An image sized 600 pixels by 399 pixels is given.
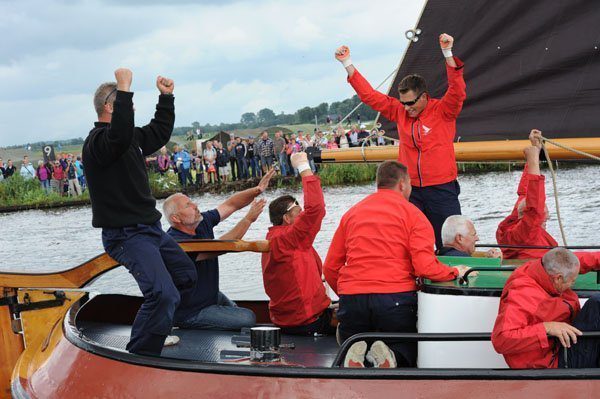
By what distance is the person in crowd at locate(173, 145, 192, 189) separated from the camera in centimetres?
2894

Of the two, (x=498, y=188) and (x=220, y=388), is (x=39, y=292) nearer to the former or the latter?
(x=220, y=388)

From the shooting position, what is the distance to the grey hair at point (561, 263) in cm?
386

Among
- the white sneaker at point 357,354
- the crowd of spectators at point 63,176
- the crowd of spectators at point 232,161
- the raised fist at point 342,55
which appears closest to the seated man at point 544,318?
the white sneaker at point 357,354

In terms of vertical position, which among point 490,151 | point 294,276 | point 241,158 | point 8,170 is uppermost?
point 490,151

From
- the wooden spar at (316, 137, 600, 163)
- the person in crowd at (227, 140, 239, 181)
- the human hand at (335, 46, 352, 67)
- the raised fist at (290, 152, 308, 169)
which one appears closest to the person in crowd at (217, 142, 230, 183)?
the person in crowd at (227, 140, 239, 181)

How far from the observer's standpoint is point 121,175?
482 centimetres

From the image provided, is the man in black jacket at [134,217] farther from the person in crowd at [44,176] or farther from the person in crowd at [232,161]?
the person in crowd at [44,176]

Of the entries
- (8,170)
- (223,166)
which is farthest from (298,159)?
(8,170)

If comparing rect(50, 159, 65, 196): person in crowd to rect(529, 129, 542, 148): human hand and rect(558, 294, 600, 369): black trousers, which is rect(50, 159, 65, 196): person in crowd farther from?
rect(558, 294, 600, 369): black trousers

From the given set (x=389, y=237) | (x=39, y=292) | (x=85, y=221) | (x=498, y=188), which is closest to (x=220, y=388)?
(x=389, y=237)

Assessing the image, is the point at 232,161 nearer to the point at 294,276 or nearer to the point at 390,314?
the point at 294,276

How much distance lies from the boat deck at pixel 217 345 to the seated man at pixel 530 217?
1.31m

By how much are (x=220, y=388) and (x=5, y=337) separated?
224 centimetres

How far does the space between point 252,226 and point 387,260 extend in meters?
15.2
